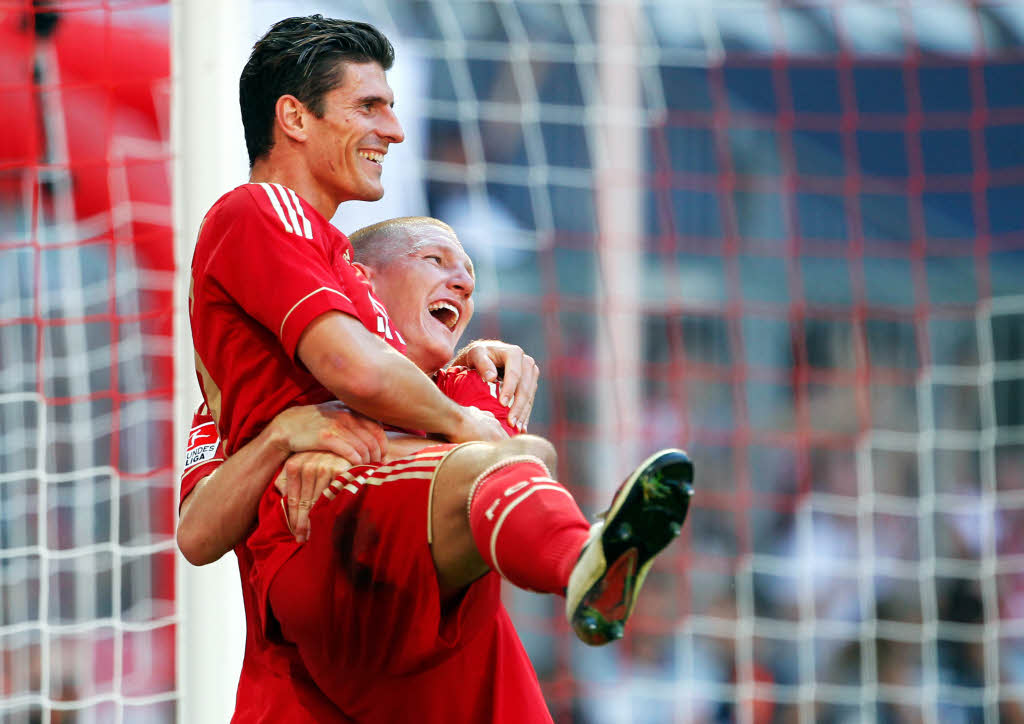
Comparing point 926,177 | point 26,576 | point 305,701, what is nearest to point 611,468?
point 926,177

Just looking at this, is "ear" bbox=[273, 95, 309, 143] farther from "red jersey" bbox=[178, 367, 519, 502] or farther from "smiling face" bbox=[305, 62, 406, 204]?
"red jersey" bbox=[178, 367, 519, 502]

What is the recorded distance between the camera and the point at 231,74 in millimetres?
3164

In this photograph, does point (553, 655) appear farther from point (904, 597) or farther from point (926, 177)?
point (926, 177)

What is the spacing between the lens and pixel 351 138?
8.29 feet

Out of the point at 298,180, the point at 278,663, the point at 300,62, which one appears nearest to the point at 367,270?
the point at 298,180

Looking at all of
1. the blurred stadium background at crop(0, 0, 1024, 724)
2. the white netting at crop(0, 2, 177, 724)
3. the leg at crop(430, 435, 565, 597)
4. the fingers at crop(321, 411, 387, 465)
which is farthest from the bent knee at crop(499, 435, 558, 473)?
the blurred stadium background at crop(0, 0, 1024, 724)

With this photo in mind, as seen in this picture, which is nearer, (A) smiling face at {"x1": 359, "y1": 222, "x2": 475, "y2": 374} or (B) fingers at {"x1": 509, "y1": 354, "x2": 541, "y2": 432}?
(B) fingers at {"x1": 509, "y1": 354, "x2": 541, "y2": 432}

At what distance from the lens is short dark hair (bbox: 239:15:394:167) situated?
254 centimetres

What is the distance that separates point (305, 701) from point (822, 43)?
433 cm

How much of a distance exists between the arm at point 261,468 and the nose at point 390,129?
0.55 metres

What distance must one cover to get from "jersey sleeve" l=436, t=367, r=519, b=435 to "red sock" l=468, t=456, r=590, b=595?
60 centimetres

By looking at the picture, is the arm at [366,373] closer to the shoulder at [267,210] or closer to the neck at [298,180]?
the shoulder at [267,210]

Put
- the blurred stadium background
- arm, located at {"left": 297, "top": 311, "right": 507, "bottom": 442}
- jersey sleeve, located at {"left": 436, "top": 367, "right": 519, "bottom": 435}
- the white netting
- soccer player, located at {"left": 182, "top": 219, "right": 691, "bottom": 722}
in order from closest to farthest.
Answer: soccer player, located at {"left": 182, "top": 219, "right": 691, "bottom": 722}, arm, located at {"left": 297, "top": 311, "right": 507, "bottom": 442}, jersey sleeve, located at {"left": 436, "top": 367, "right": 519, "bottom": 435}, the white netting, the blurred stadium background

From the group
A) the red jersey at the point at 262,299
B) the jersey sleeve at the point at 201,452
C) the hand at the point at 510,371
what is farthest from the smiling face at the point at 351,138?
the jersey sleeve at the point at 201,452
